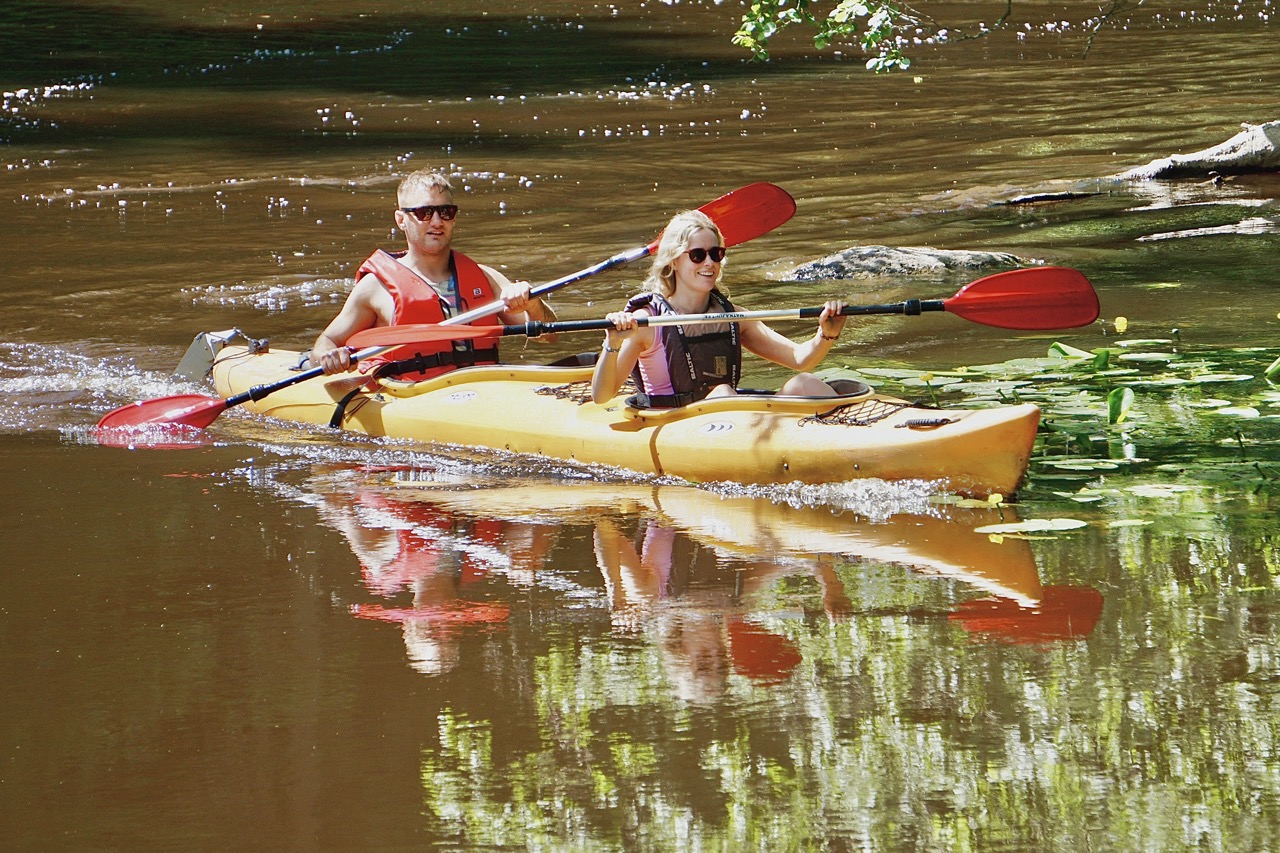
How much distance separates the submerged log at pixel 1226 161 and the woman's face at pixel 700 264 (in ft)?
25.8

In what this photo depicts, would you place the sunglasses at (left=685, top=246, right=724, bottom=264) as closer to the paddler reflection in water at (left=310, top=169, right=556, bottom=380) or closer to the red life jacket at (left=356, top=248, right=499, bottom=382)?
the paddler reflection in water at (left=310, top=169, right=556, bottom=380)

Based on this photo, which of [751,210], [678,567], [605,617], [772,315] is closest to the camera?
[605,617]

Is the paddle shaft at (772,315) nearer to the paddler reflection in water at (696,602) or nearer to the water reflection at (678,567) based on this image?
the water reflection at (678,567)

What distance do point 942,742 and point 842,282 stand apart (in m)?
6.34

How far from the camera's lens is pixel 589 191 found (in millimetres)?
13164

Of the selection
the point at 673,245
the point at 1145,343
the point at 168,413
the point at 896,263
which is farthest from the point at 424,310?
the point at 896,263

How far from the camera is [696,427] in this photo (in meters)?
5.65

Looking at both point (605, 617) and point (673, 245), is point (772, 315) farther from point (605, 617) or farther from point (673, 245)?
point (605, 617)

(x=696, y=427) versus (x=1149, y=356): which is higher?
(x=1149, y=356)

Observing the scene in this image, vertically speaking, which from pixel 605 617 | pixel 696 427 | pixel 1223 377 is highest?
pixel 1223 377

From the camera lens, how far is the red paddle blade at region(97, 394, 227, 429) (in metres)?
6.83

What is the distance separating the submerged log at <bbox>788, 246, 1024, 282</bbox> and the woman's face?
13.5 ft

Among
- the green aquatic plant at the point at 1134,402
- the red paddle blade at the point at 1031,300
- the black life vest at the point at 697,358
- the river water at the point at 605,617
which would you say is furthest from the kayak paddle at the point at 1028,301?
A: the river water at the point at 605,617

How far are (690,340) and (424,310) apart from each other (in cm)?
139
